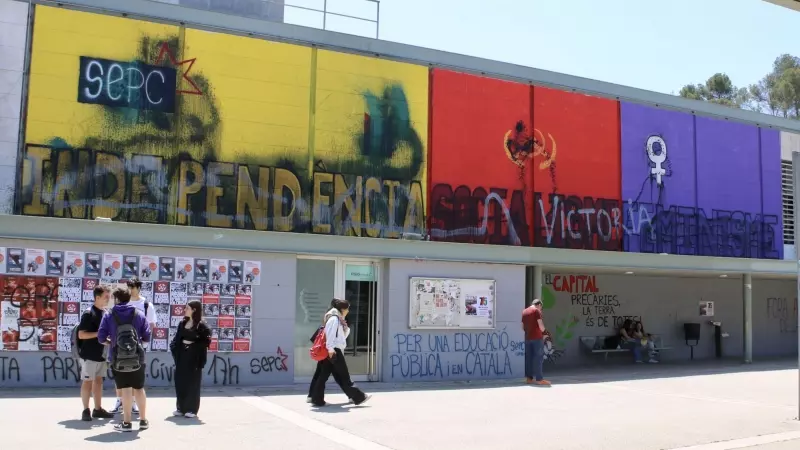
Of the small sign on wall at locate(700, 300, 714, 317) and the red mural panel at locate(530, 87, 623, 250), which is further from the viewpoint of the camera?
the small sign on wall at locate(700, 300, 714, 317)

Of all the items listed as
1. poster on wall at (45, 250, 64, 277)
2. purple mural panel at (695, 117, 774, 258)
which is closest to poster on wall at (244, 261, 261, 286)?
poster on wall at (45, 250, 64, 277)

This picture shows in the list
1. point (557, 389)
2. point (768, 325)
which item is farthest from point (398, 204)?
point (768, 325)

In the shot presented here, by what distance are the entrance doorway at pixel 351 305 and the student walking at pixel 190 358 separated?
402cm

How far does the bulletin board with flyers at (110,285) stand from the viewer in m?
12.0

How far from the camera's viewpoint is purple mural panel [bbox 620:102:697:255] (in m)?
18.7

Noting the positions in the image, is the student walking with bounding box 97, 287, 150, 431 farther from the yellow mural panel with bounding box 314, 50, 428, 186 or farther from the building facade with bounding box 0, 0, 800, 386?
the yellow mural panel with bounding box 314, 50, 428, 186

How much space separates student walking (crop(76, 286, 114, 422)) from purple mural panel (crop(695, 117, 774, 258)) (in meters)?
15.1

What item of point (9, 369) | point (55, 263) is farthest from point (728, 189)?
point (9, 369)

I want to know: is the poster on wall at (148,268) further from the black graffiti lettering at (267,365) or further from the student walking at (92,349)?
the student walking at (92,349)

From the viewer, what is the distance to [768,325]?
78.2 ft

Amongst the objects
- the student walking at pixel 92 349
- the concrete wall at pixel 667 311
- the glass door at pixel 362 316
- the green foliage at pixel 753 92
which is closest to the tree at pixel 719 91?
the green foliage at pixel 753 92

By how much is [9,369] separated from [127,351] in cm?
435

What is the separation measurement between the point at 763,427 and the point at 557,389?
4.16 meters

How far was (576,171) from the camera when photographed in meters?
17.8
